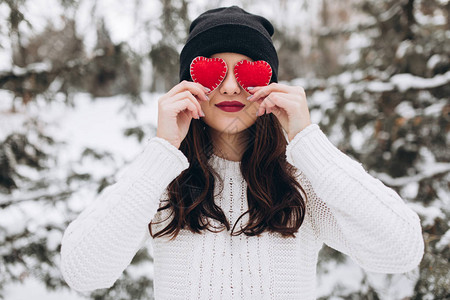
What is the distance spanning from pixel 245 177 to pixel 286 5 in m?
2.79

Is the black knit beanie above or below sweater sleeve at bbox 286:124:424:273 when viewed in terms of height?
above

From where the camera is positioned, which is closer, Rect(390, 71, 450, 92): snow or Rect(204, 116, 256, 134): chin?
Rect(204, 116, 256, 134): chin

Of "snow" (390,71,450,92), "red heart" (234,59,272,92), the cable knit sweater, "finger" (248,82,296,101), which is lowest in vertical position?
"snow" (390,71,450,92)

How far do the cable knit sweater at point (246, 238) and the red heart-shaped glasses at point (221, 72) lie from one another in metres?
0.28

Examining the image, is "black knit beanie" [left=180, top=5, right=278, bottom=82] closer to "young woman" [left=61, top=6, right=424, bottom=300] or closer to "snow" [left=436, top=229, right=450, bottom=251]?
"young woman" [left=61, top=6, right=424, bottom=300]

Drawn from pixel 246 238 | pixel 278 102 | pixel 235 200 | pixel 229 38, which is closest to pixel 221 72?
pixel 229 38

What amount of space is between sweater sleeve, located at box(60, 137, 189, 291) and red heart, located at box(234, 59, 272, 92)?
0.36m

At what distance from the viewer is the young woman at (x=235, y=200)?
3.91 ft

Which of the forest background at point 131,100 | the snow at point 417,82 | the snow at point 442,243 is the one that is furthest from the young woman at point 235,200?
the snow at point 417,82

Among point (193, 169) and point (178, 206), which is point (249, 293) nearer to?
point (178, 206)

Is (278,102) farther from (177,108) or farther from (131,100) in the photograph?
(131,100)

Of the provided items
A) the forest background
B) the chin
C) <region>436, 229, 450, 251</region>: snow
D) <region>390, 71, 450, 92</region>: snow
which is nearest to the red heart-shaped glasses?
the chin

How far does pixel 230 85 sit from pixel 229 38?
0.19 metres

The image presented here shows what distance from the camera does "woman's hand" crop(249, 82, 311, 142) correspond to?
1277 millimetres
